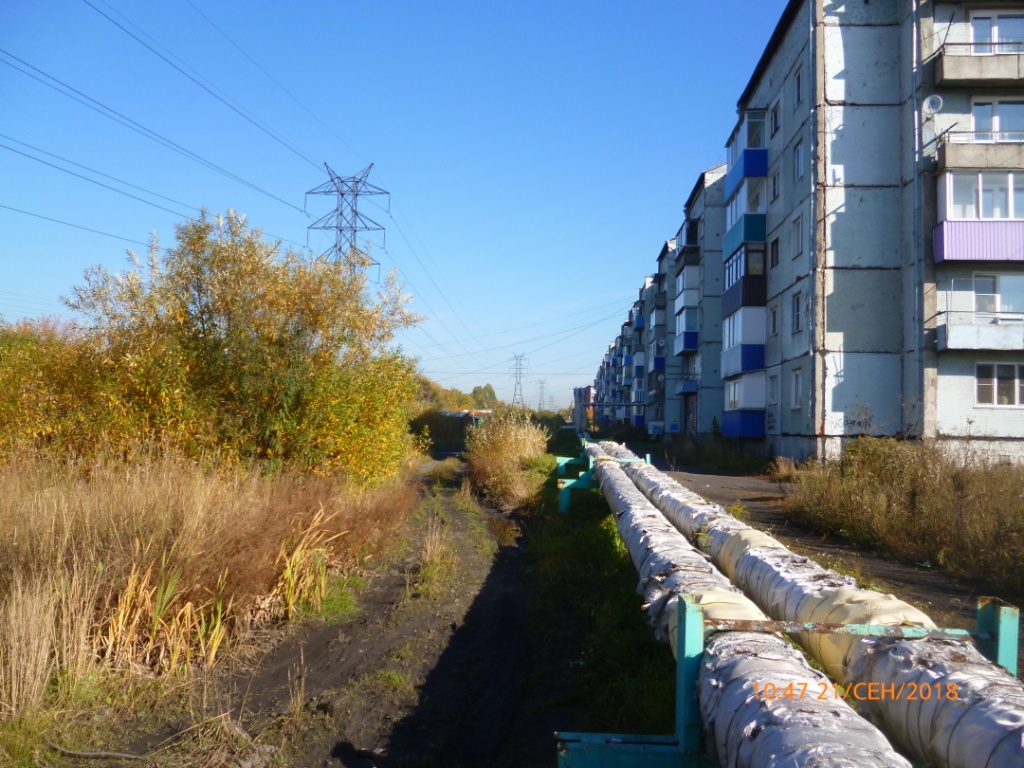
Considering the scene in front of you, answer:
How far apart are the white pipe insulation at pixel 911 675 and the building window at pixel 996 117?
2207cm

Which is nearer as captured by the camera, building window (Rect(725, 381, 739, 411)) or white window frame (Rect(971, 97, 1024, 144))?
white window frame (Rect(971, 97, 1024, 144))

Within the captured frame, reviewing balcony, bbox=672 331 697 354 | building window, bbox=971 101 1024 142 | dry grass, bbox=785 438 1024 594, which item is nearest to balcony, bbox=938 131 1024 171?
building window, bbox=971 101 1024 142

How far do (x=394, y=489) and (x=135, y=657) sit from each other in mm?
6884

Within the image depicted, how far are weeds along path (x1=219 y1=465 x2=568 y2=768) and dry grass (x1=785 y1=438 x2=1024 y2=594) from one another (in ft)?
15.9

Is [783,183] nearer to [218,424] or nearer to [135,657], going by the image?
[218,424]

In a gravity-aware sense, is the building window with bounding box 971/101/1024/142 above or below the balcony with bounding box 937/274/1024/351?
above

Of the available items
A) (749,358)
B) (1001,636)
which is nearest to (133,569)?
(1001,636)

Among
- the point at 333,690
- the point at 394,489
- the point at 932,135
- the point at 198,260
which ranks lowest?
the point at 333,690

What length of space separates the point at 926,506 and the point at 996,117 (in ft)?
55.8

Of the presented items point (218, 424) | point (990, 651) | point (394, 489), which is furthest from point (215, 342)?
point (990, 651)

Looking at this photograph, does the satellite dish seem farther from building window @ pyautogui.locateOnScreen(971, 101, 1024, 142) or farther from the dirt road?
the dirt road

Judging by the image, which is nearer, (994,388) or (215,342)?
(215,342)

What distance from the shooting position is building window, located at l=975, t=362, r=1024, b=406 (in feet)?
72.8

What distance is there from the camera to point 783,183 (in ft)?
89.1
